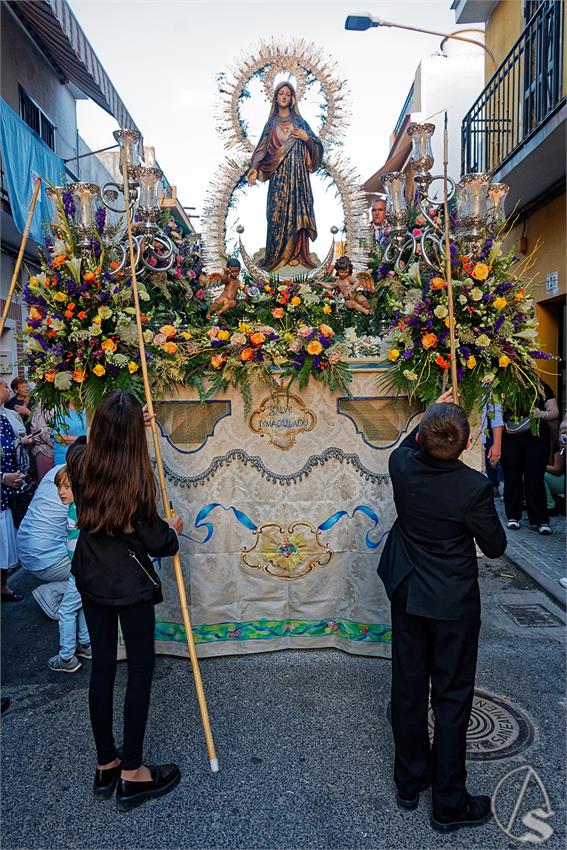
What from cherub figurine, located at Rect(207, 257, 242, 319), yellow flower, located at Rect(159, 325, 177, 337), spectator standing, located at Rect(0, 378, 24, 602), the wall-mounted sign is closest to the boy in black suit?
yellow flower, located at Rect(159, 325, 177, 337)

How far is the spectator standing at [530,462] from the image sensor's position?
708cm

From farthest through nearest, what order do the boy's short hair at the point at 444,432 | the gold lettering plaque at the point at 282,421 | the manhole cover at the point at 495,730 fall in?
the gold lettering plaque at the point at 282,421 → the manhole cover at the point at 495,730 → the boy's short hair at the point at 444,432

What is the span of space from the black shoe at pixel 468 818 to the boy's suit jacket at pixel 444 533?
2.76 ft

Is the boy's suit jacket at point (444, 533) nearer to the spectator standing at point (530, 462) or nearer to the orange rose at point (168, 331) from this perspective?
the orange rose at point (168, 331)

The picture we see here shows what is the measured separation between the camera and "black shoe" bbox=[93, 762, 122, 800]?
2777 millimetres

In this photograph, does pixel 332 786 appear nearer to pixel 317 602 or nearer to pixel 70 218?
pixel 317 602

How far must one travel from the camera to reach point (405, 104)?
17484 mm

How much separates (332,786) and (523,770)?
3.02 feet

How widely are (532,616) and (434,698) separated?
2582mm

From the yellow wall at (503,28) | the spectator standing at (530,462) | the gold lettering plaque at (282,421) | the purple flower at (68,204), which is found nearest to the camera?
the purple flower at (68,204)

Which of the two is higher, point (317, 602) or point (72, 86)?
point (72, 86)

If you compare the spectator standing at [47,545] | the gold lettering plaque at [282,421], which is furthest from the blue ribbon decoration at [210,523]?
the spectator standing at [47,545]

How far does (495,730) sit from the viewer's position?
3209 millimetres

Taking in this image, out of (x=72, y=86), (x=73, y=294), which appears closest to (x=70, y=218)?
(x=73, y=294)
